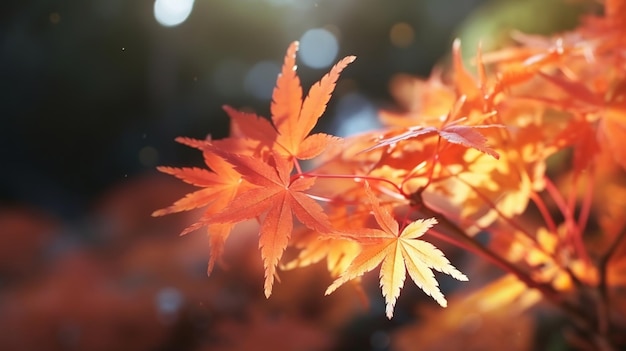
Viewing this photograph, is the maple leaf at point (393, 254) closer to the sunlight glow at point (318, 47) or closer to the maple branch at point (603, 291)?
the maple branch at point (603, 291)

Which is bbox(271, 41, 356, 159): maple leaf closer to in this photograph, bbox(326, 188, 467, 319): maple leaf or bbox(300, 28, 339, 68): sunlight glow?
bbox(326, 188, 467, 319): maple leaf

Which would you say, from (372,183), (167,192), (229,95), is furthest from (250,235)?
(372,183)

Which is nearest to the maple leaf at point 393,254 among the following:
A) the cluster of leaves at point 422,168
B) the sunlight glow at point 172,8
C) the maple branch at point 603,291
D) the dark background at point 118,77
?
the cluster of leaves at point 422,168

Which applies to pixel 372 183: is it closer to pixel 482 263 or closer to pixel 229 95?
pixel 482 263

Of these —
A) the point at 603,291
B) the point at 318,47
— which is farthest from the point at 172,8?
the point at 318,47

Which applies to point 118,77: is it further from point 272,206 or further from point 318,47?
point 272,206

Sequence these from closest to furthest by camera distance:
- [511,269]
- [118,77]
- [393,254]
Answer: [393,254]
[511,269]
[118,77]

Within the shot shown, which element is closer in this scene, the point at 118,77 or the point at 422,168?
the point at 422,168
